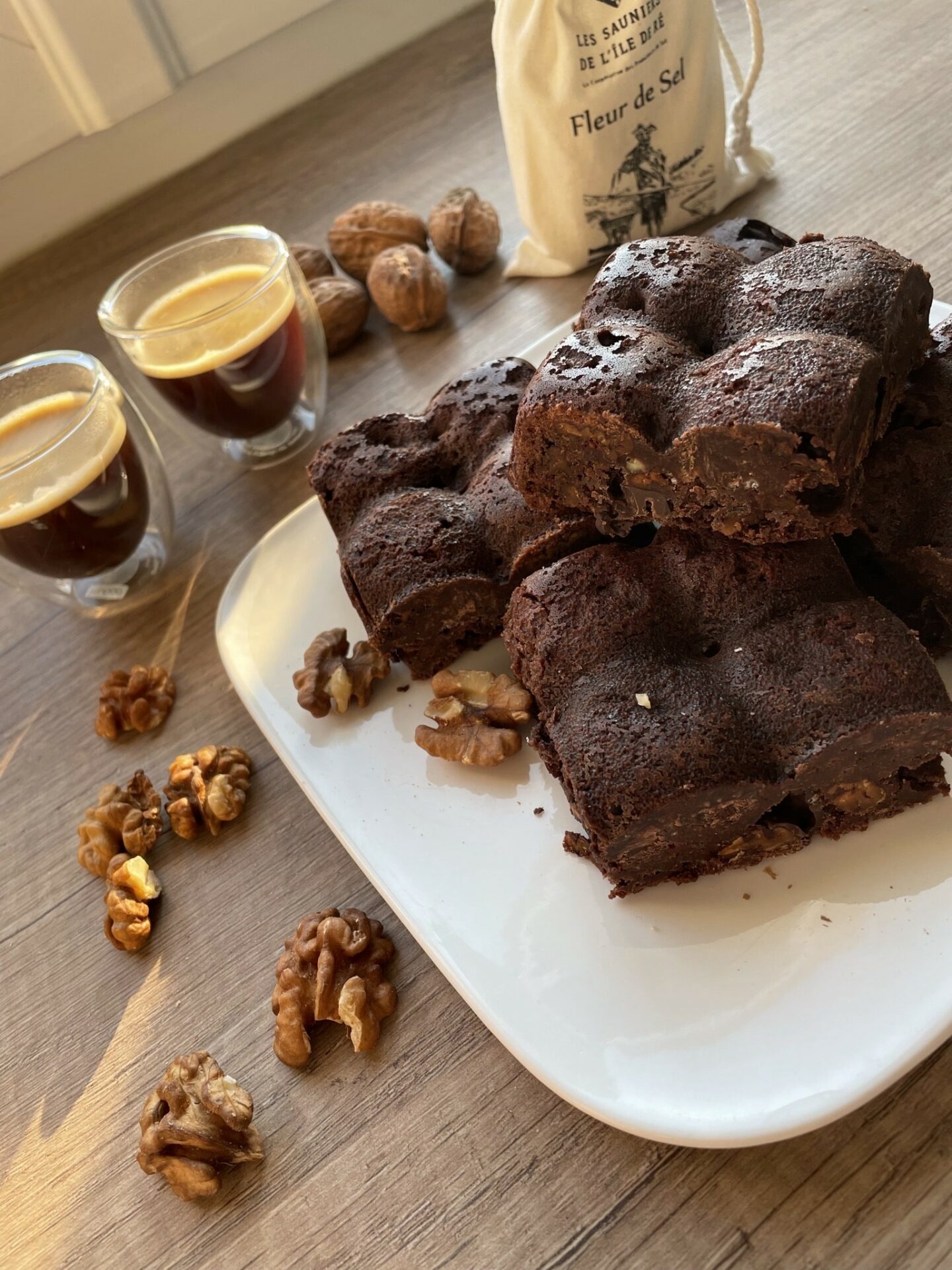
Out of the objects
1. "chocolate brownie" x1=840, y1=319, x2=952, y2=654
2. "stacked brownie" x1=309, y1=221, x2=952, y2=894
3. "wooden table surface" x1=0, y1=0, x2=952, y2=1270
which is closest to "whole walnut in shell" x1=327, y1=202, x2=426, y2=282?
"wooden table surface" x1=0, y1=0, x2=952, y2=1270

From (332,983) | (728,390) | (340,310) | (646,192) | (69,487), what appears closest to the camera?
(728,390)

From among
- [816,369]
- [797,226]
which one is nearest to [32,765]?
[816,369]

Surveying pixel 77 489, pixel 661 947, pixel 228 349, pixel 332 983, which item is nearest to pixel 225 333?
pixel 228 349

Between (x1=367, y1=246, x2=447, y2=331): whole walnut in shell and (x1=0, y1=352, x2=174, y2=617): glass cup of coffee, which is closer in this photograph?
(x1=0, y1=352, x2=174, y2=617): glass cup of coffee

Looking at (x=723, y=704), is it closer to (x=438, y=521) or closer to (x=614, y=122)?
(x=438, y=521)

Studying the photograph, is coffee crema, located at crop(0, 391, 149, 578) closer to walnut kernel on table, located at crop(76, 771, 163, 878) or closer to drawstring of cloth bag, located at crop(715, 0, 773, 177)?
walnut kernel on table, located at crop(76, 771, 163, 878)

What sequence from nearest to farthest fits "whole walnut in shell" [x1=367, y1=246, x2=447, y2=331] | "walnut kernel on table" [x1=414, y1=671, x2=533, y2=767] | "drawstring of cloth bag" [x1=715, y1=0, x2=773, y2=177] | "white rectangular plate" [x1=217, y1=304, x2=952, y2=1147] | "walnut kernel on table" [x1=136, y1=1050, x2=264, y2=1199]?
"white rectangular plate" [x1=217, y1=304, x2=952, y2=1147] < "walnut kernel on table" [x1=136, y1=1050, x2=264, y2=1199] < "walnut kernel on table" [x1=414, y1=671, x2=533, y2=767] < "drawstring of cloth bag" [x1=715, y1=0, x2=773, y2=177] < "whole walnut in shell" [x1=367, y1=246, x2=447, y2=331]

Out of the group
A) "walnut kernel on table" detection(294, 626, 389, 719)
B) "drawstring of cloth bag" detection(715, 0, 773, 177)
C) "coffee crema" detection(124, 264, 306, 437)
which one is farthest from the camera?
"drawstring of cloth bag" detection(715, 0, 773, 177)
